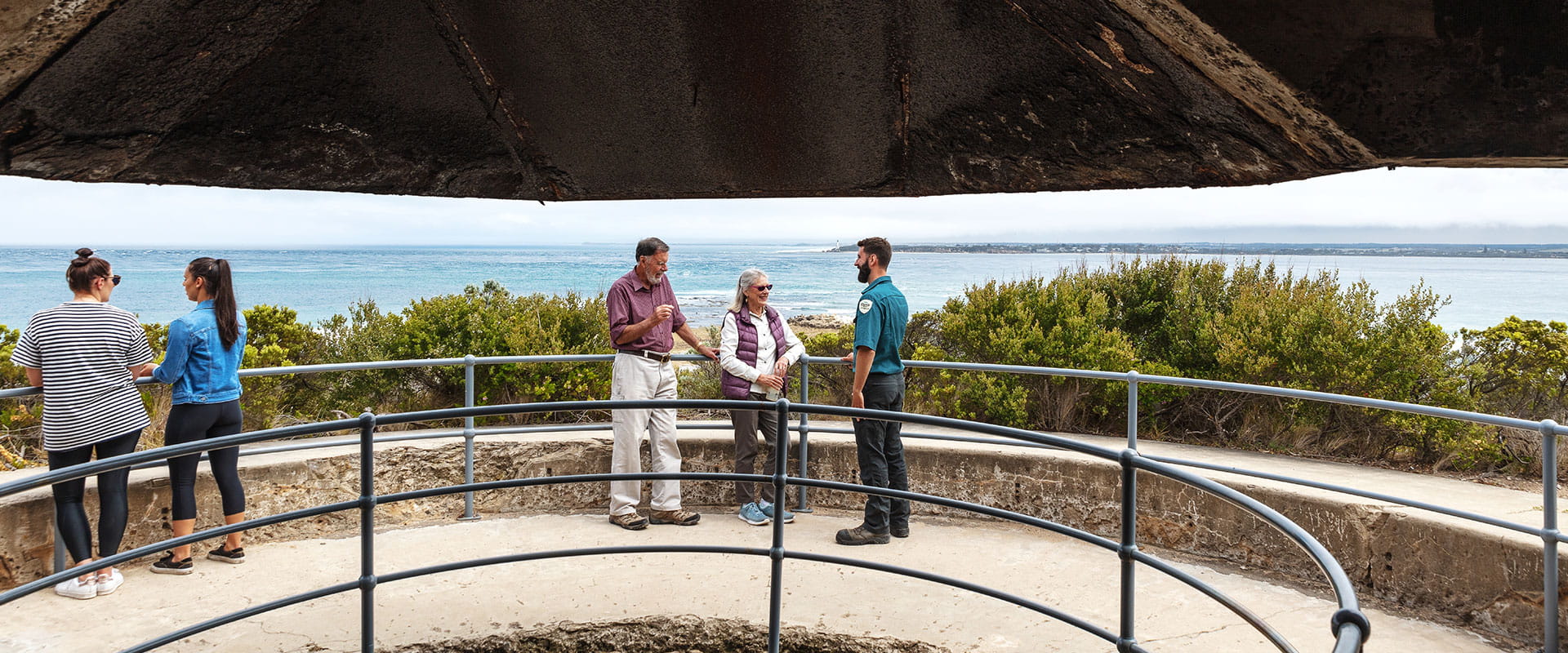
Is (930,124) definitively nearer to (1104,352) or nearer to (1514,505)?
(1514,505)

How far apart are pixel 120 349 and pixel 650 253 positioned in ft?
8.85

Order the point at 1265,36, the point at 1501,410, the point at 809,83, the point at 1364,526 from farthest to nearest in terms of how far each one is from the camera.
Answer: the point at 1501,410, the point at 1364,526, the point at 809,83, the point at 1265,36

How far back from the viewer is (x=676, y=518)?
20.2 ft

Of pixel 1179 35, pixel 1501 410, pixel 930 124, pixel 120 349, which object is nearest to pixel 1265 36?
pixel 1179 35

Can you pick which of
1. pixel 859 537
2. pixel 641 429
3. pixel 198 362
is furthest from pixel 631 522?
pixel 198 362

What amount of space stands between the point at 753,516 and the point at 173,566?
10.6 feet

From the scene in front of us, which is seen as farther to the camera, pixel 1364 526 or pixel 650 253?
pixel 650 253

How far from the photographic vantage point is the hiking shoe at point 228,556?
5.38 m

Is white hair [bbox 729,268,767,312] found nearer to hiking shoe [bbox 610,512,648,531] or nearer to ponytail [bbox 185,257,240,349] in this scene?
hiking shoe [bbox 610,512,648,531]

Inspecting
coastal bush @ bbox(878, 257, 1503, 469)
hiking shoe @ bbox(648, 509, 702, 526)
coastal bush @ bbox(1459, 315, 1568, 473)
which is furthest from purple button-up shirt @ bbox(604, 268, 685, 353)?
coastal bush @ bbox(1459, 315, 1568, 473)

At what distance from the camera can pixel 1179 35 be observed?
1312 mm

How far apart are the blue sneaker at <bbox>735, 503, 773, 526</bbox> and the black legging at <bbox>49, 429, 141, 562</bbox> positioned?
11.0 feet

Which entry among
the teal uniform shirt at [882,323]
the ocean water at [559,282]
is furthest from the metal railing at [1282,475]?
the ocean water at [559,282]

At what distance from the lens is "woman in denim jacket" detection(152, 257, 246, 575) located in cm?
480
